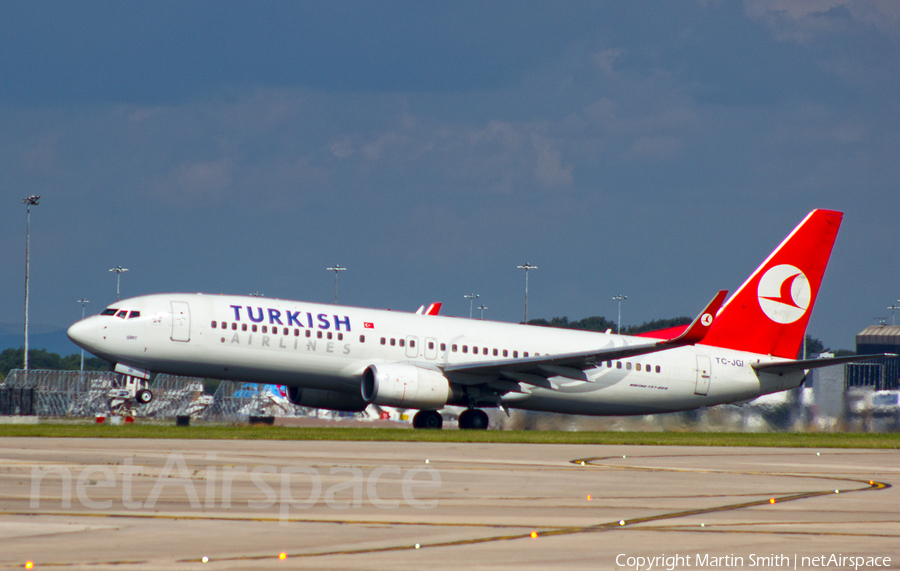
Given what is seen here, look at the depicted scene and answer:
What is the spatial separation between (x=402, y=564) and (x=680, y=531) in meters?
3.10

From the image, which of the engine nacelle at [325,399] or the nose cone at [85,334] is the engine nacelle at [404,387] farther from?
the nose cone at [85,334]

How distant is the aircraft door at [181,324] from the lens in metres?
30.7

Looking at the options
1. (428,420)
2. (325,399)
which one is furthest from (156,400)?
(428,420)

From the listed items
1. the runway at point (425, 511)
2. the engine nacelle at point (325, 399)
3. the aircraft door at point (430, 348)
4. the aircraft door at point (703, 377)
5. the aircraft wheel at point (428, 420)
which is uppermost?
the aircraft door at point (430, 348)

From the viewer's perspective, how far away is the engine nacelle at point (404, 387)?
30688 millimetres

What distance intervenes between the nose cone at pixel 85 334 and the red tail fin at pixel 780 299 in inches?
806

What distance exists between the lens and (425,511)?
10.8 m

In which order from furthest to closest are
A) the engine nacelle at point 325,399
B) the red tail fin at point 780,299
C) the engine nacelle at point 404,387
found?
the red tail fin at point 780,299
the engine nacelle at point 325,399
the engine nacelle at point 404,387

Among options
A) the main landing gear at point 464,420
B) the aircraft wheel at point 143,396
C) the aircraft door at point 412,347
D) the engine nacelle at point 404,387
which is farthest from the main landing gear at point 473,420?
the aircraft wheel at point 143,396

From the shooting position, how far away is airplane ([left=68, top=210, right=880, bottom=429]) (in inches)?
1215

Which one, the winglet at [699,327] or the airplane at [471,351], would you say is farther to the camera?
the airplane at [471,351]

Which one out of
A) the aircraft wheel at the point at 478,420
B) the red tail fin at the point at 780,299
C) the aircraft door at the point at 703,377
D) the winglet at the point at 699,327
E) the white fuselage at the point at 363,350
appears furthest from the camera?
the red tail fin at the point at 780,299

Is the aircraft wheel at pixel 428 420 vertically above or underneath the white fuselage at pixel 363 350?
underneath

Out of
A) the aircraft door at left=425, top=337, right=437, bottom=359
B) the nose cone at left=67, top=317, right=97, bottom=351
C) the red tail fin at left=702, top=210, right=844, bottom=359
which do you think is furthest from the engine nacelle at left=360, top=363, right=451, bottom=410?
the red tail fin at left=702, top=210, right=844, bottom=359
